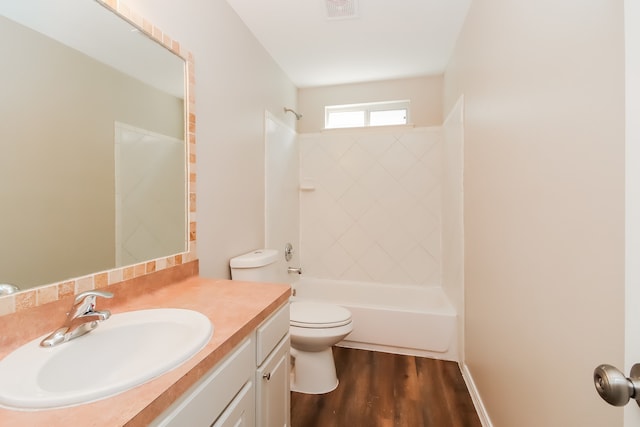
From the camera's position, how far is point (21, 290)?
2.57 feet

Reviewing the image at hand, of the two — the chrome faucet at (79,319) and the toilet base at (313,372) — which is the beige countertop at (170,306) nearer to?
the chrome faucet at (79,319)

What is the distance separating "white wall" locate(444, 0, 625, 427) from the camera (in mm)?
648

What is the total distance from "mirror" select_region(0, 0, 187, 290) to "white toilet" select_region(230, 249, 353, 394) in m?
0.52

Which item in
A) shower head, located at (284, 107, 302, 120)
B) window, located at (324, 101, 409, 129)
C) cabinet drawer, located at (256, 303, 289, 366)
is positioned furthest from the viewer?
window, located at (324, 101, 409, 129)

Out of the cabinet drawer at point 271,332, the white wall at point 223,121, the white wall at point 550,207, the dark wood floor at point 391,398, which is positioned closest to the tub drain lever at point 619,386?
the white wall at point 550,207

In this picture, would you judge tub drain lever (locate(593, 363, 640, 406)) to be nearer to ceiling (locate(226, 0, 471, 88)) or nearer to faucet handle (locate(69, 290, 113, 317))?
faucet handle (locate(69, 290, 113, 317))

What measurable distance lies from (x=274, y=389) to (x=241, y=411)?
0.28 metres

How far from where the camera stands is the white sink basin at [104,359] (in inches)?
21.1

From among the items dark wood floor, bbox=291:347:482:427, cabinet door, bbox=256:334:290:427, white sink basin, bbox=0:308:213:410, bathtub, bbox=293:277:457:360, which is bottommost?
dark wood floor, bbox=291:347:482:427

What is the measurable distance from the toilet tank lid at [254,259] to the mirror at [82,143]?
1.38ft

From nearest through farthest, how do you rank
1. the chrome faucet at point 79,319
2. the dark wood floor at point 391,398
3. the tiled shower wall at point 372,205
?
the chrome faucet at point 79,319, the dark wood floor at point 391,398, the tiled shower wall at point 372,205

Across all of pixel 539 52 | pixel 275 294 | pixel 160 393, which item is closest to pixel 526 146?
pixel 539 52

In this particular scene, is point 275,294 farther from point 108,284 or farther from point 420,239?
point 420,239

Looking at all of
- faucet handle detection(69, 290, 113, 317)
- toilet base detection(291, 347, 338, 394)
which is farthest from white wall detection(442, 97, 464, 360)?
faucet handle detection(69, 290, 113, 317)
